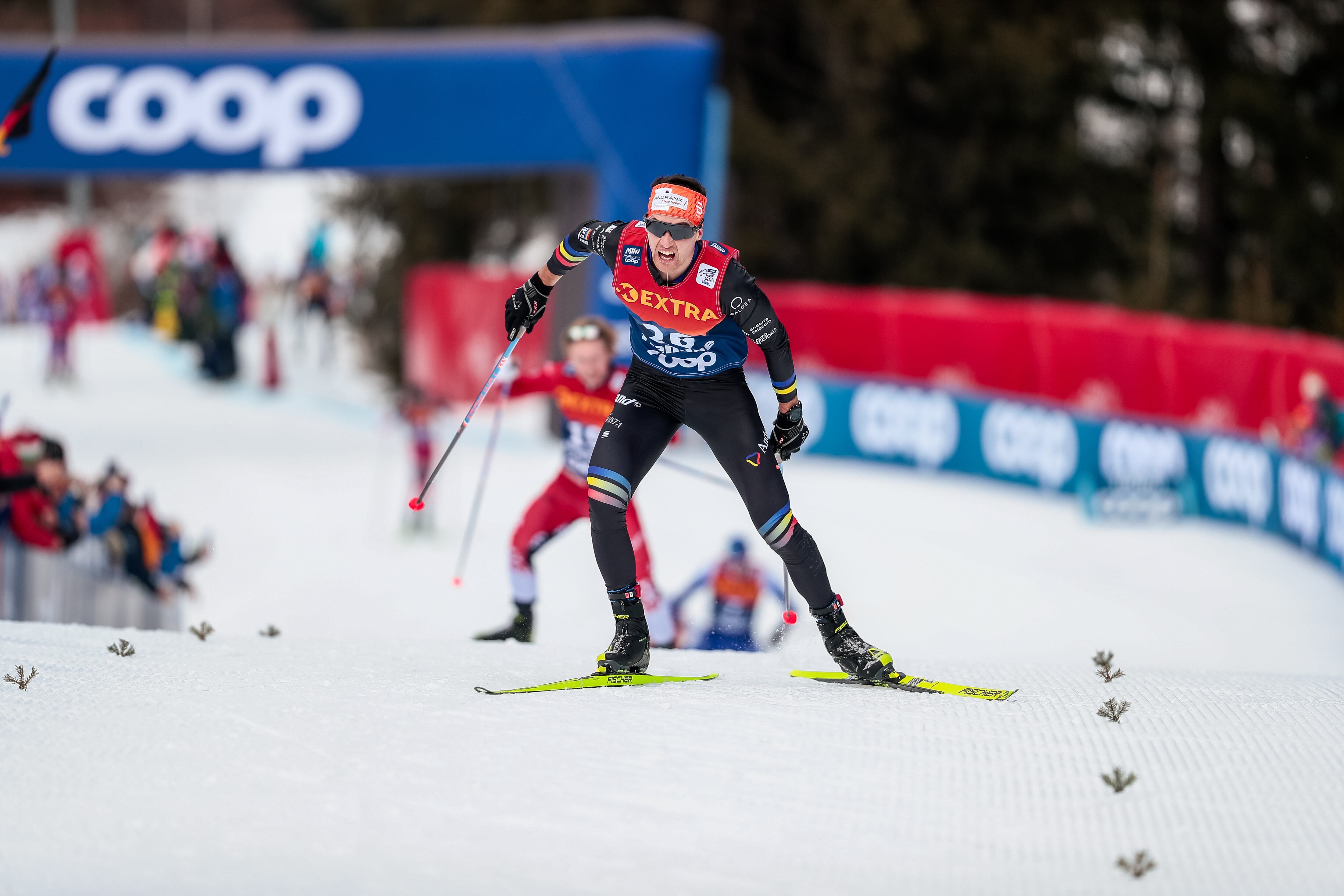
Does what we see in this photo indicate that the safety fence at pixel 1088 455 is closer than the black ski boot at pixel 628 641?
No

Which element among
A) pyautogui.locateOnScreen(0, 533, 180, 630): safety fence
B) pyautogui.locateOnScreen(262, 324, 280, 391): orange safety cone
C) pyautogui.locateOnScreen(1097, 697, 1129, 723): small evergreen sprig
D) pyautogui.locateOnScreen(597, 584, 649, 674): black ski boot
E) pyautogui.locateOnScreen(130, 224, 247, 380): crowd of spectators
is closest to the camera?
pyautogui.locateOnScreen(1097, 697, 1129, 723): small evergreen sprig

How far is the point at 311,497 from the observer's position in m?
16.2

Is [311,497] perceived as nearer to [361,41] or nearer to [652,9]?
[361,41]

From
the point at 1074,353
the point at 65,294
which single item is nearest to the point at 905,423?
the point at 1074,353

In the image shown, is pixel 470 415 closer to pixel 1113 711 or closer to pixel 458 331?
pixel 1113 711

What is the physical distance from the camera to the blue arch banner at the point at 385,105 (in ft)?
51.0

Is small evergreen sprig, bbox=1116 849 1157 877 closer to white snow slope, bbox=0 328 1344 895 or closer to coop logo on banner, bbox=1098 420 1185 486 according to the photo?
white snow slope, bbox=0 328 1344 895

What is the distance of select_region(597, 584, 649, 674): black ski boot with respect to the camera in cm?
560

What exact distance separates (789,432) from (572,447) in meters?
2.39

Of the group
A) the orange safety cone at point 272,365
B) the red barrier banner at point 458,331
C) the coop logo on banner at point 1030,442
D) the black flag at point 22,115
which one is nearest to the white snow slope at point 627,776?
the black flag at point 22,115

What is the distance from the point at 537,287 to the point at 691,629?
5944 mm

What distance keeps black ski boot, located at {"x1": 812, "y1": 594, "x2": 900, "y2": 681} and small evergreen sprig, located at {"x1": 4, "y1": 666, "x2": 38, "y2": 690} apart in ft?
9.32

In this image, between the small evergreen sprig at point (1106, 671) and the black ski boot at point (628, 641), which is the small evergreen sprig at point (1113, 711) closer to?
the small evergreen sprig at point (1106, 671)

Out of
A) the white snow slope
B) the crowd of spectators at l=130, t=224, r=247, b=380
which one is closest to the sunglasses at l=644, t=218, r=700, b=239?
the white snow slope
